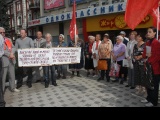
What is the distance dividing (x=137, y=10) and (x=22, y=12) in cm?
4561

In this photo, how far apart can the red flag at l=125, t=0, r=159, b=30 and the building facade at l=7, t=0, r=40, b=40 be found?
36.7m

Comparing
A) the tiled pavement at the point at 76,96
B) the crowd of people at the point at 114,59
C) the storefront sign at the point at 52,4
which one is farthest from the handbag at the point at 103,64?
the storefront sign at the point at 52,4

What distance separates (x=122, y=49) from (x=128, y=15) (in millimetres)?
3262

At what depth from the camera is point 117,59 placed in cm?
771

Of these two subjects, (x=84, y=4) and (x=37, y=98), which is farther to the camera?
(x=84, y=4)

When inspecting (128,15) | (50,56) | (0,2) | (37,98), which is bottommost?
(37,98)

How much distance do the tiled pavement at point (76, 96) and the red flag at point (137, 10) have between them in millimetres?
2068

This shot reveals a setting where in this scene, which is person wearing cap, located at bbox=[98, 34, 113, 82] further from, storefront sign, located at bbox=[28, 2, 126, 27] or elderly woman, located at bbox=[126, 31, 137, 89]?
storefront sign, located at bbox=[28, 2, 126, 27]

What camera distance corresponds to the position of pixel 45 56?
24.4ft

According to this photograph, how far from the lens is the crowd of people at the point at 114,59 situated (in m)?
4.98

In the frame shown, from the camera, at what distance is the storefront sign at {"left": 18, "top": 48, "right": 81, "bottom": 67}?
7289 mm
